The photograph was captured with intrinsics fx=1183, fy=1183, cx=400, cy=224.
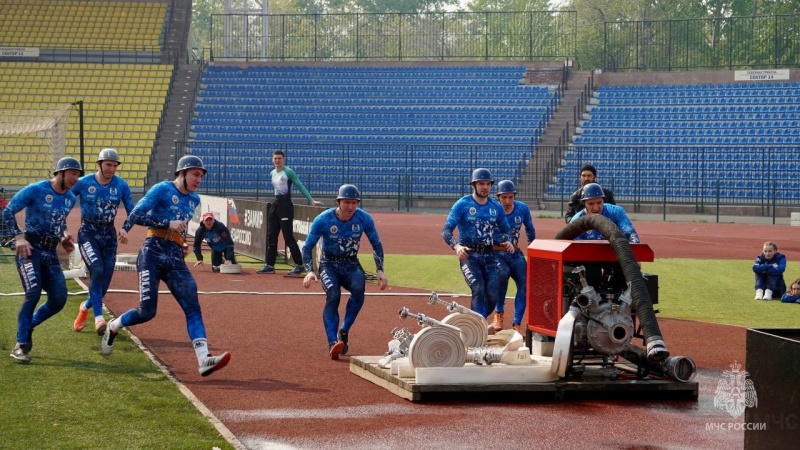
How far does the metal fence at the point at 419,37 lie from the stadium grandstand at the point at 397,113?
16 centimetres

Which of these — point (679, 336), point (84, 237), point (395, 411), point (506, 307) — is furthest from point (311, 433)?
point (506, 307)

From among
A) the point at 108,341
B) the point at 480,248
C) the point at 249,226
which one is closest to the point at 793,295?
the point at 480,248

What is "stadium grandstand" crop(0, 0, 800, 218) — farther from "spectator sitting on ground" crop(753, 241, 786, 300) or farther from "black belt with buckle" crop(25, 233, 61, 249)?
"black belt with buckle" crop(25, 233, 61, 249)

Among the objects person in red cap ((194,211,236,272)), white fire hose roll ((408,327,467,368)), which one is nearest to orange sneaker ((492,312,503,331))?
white fire hose roll ((408,327,467,368))

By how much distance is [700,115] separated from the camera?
1626 inches

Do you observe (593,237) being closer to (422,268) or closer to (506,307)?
(506,307)

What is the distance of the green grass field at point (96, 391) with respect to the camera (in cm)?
767

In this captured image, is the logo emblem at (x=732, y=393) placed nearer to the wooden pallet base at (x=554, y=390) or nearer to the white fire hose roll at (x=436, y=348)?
the wooden pallet base at (x=554, y=390)

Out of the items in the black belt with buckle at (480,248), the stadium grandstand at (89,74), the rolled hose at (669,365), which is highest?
the stadium grandstand at (89,74)

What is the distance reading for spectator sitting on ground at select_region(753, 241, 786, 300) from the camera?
1711 cm

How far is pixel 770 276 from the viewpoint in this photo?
56.6 feet

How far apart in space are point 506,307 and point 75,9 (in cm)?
3986

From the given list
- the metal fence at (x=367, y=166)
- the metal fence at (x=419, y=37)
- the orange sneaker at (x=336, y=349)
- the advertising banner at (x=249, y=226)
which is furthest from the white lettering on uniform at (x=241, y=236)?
the metal fence at (x=419, y=37)

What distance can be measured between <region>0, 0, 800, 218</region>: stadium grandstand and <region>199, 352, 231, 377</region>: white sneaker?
28.3m
